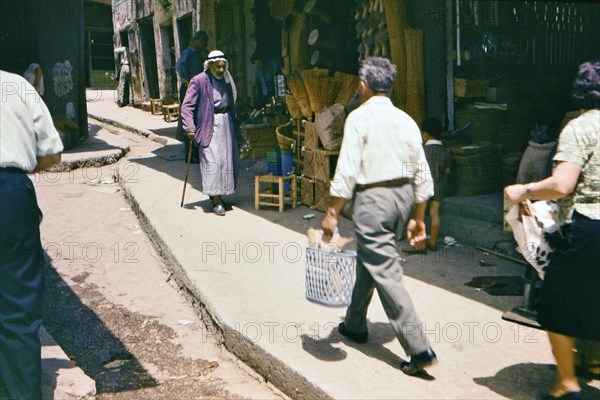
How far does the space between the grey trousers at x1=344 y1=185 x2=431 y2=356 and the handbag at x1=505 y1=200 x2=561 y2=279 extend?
0.65 metres

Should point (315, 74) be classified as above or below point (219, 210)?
above

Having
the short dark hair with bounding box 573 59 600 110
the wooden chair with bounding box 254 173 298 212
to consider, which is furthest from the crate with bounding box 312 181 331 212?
the short dark hair with bounding box 573 59 600 110

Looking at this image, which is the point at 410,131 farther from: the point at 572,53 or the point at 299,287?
the point at 572,53

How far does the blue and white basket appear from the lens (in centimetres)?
381

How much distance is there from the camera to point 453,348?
4242 mm

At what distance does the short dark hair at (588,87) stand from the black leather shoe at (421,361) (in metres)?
1.52

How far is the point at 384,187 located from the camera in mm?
3828

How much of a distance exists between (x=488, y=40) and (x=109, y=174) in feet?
22.5

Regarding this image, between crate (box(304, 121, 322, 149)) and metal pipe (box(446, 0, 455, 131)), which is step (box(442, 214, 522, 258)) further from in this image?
crate (box(304, 121, 322, 149))

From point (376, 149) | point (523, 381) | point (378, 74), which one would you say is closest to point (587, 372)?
point (523, 381)

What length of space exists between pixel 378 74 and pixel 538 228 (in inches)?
47.6

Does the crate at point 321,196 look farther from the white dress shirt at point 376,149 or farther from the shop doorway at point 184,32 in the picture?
the shop doorway at point 184,32

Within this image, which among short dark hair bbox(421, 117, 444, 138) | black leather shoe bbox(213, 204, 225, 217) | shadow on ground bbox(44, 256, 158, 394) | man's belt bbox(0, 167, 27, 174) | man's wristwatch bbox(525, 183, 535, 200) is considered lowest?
shadow on ground bbox(44, 256, 158, 394)

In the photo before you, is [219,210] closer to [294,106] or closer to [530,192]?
[294,106]
